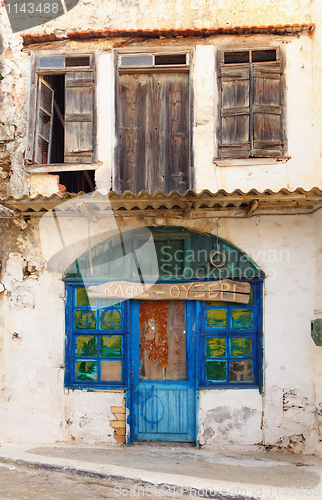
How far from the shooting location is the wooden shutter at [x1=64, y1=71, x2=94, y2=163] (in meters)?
6.13

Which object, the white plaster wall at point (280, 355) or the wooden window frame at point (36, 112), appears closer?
the white plaster wall at point (280, 355)

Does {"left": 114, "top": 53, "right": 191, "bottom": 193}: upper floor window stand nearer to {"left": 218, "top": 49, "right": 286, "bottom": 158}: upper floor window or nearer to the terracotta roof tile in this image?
the terracotta roof tile

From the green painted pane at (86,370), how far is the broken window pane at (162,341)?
72 cm

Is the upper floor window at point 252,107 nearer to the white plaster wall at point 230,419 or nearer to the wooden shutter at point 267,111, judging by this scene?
the wooden shutter at point 267,111

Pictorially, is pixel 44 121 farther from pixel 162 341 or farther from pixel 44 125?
pixel 162 341

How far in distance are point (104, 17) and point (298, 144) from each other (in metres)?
3.89

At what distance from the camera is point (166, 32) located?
19.6ft

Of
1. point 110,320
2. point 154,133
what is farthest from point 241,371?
point 154,133

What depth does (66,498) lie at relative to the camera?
4215 mm

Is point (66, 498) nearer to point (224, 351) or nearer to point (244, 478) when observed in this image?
point (244, 478)

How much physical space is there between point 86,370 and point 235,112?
15.6 feet

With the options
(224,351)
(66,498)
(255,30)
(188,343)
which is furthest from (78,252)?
(255,30)

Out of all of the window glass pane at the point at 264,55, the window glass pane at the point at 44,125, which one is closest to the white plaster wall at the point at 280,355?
the window glass pane at the point at 264,55

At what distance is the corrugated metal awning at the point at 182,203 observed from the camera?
487 cm
